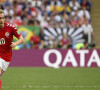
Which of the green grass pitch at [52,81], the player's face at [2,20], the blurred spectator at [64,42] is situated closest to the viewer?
the player's face at [2,20]

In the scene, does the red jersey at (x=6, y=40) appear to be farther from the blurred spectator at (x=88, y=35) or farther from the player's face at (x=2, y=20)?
the blurred spectator at (x=88, y=35)

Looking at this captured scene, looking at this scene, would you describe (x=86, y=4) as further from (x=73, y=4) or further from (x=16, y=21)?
(x=16, y=21)

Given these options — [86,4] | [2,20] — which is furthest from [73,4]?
[2,20]

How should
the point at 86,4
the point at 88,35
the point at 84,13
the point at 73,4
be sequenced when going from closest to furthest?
1. the point at 88,35
2. the point at 84,13
3. the point at 73,4
4. the point at 86,4

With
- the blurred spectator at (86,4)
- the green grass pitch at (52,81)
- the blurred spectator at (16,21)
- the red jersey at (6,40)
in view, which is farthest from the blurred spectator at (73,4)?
the red jersey at (6,40)

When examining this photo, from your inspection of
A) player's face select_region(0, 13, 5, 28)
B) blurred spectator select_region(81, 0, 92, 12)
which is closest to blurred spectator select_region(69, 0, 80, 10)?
blurred spectator select_region(81, 0, 92, 12)

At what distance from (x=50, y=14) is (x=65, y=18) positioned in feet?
3.21

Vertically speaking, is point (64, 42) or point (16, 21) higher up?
point (16, 21)

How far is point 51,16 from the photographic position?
70.3 feet

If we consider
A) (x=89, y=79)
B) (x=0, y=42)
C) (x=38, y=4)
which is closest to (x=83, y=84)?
(x=89, y=79)

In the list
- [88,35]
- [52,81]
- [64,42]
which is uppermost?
[88,35]

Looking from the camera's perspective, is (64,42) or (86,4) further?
(86,4)

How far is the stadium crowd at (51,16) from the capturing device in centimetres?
1988

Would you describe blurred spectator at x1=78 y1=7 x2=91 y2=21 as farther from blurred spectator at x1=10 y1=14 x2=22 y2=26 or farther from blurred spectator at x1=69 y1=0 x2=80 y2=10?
blurred spectator at x1=10 y1=14 x2=22 y2=26
